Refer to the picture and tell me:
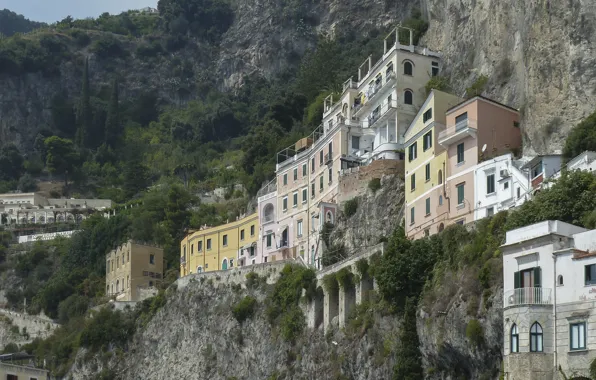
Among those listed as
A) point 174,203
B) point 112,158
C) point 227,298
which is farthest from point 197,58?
point 227,298

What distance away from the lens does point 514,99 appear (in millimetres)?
66688

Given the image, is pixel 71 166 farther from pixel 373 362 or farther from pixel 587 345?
pixel 587 345

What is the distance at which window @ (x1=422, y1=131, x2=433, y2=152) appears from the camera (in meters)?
65.9

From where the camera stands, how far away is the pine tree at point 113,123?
15825 centimetres

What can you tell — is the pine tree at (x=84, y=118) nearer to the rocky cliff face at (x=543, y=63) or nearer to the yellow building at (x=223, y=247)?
the yellow building at (x=223, y=247)

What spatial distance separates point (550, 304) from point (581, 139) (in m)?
13.1

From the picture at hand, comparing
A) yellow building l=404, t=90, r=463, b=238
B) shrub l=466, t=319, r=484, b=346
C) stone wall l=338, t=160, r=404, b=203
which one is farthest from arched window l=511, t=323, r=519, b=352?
stone wall l=338, t=160, r=404, b=203

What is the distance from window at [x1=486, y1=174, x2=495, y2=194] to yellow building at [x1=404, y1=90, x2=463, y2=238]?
11.3 ft

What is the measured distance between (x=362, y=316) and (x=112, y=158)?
95.2 metres

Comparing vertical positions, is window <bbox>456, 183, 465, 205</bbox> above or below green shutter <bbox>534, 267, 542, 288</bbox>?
above

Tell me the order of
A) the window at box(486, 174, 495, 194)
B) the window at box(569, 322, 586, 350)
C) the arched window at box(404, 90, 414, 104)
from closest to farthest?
the window at box(569, 322, 586, 350)
the window at box(486, 174, 495, 194)
the arched window at box(404, 90, 414, 104)

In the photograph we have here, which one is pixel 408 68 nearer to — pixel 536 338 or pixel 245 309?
pixel 245 309

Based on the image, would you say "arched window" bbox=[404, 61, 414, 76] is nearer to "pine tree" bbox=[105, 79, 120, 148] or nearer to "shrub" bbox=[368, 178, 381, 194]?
"shrub" bbox=[368, 178, 381, 194]

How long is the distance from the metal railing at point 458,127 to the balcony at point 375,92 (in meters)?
15.1
